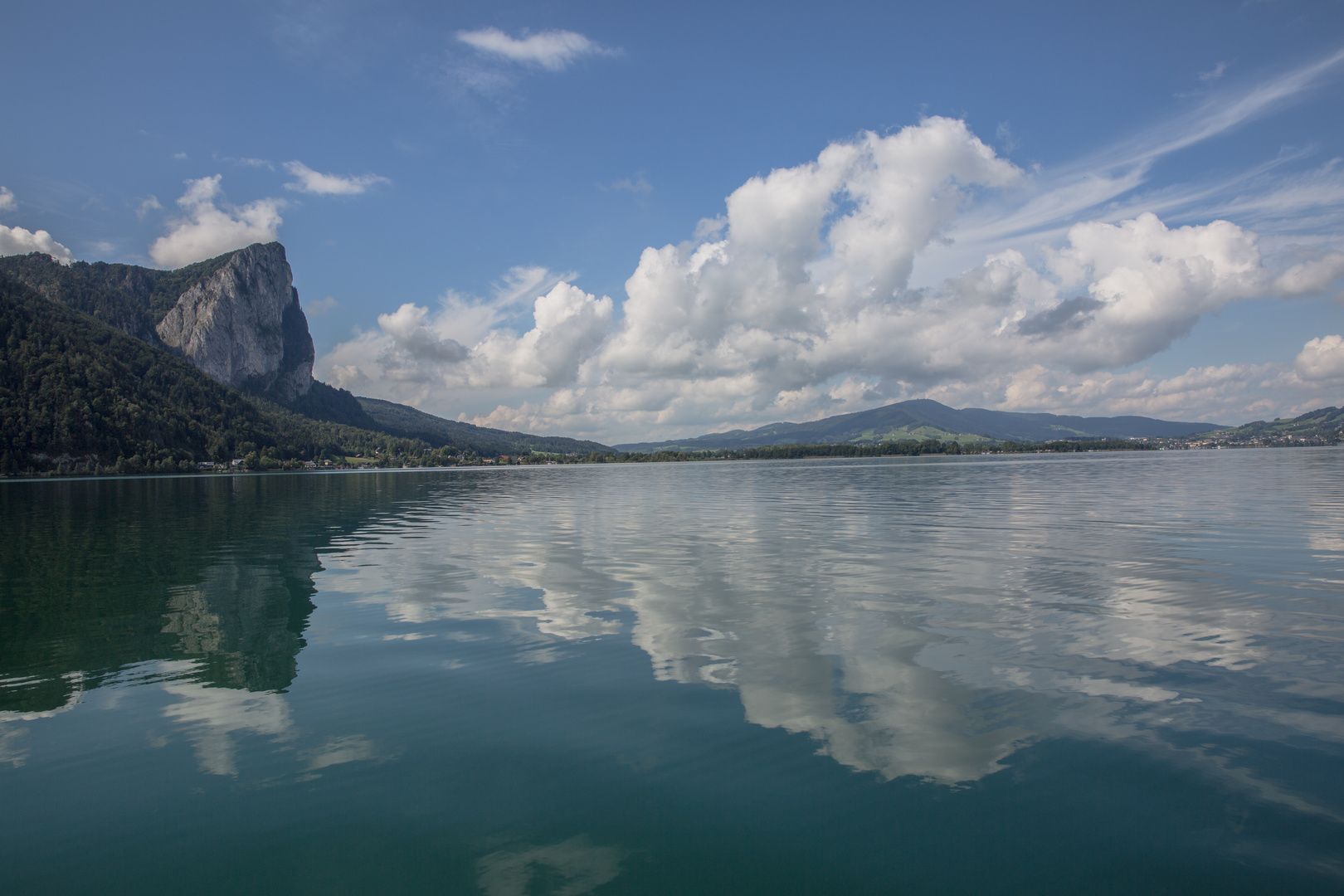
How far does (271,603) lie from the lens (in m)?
19.1

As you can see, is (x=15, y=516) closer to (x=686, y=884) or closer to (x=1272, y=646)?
(x=686, y=884)

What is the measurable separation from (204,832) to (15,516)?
63373mm

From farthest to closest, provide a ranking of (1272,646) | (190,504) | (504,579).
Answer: (190,504)
(504,579)
(1272,646)

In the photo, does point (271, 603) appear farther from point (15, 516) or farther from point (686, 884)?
point (15, 516)

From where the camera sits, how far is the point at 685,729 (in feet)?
32.6

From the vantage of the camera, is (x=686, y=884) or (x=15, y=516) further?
(x=15, y=516)

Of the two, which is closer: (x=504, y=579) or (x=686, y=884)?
(x=686, y=884)

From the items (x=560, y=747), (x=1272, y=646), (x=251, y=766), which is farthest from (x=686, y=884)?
(x=1272, y=646)

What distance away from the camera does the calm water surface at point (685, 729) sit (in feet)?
22.4

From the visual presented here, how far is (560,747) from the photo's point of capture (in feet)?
31.0

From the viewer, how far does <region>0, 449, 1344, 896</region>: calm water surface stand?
6.82 meters

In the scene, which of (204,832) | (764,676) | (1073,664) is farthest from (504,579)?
(1073,664)

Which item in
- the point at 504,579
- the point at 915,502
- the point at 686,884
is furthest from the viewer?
the point at 915,502

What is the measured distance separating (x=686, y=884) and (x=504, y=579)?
17.1m
